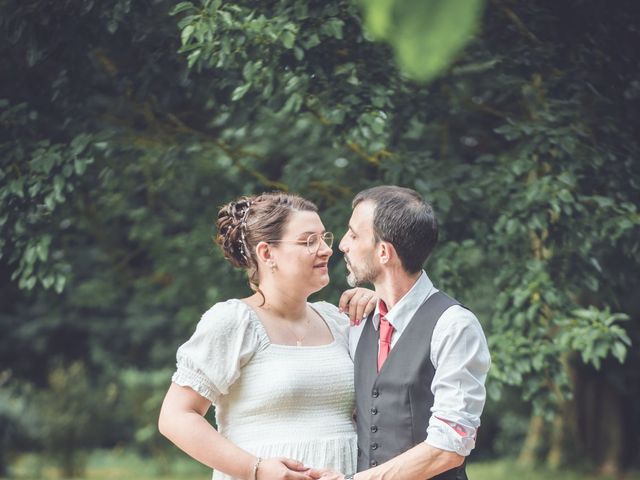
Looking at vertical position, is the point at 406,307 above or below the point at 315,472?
above

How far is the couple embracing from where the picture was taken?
7.70 ft

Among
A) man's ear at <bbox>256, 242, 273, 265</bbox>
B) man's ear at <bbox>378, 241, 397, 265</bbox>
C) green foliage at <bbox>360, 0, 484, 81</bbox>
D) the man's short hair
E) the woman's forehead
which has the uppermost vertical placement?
green foliage at <bbox>360, 0, 484, 81</bbox>

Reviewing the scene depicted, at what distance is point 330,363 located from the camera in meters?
2.70

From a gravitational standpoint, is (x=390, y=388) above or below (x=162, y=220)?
above

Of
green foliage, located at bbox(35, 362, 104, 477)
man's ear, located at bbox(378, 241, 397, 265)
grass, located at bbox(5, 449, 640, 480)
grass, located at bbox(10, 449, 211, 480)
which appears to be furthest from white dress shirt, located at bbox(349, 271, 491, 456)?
green foliage, located at bbox(35, 362, 104, 477)

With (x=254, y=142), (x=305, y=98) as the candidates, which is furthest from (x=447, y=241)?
(x=254, y=142)

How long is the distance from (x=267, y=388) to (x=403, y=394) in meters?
0.42

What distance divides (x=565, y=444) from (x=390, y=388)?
8.78 metres

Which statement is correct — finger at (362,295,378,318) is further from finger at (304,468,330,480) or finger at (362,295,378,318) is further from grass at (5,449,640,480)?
grass at (5,449,640,480)

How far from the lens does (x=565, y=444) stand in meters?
10.5

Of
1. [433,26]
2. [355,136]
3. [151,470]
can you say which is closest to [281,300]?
[355,136]

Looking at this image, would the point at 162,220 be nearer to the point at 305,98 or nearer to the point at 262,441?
the point at 305,98

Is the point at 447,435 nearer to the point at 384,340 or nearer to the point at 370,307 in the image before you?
Answer: the point at 384,340

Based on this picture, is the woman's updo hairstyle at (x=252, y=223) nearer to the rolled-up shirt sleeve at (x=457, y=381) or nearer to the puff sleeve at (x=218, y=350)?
the puff sleeve at (x=218, y=350)
